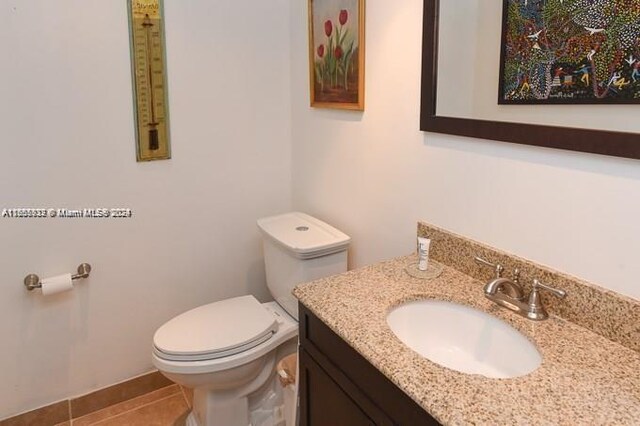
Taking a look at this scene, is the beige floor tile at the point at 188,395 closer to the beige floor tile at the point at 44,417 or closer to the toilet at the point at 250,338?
the toilet at the point at 250,338

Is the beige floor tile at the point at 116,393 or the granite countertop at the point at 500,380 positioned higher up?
the granite countertop at the point at 500,380

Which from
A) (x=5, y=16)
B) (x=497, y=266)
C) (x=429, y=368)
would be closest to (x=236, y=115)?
(x=5, y=16)

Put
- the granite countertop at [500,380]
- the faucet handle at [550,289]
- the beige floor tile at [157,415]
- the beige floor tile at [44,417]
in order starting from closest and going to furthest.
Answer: the granite countertop at [500,380]
the faucet handle at [550,289]
the beige floor tile at [44,417]
the beige floor tile at [157,415]

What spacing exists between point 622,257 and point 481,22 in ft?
2.30

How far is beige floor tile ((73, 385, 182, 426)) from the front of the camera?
2061 mm

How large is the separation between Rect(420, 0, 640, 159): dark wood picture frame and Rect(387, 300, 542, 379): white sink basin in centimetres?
46

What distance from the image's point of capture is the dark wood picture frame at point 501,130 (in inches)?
40.0

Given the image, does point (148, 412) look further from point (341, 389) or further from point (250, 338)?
point (341, 389)

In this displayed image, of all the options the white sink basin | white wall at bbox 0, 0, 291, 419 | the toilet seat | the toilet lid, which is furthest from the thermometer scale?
the white sink basin

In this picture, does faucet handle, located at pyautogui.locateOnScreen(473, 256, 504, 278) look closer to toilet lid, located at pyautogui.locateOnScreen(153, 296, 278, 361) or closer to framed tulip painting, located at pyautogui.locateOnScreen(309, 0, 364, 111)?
framed tulip painting, located at pyautogui.locateOnScreen(309, 0, 364, 111)

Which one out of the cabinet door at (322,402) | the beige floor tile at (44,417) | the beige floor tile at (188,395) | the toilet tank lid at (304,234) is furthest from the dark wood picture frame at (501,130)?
the beige floor tile at (44,417)

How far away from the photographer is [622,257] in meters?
1.06

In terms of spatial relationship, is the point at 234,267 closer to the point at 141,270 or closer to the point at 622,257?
the point at 141,270

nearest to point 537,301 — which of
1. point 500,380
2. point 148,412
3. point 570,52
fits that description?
point 500,380
